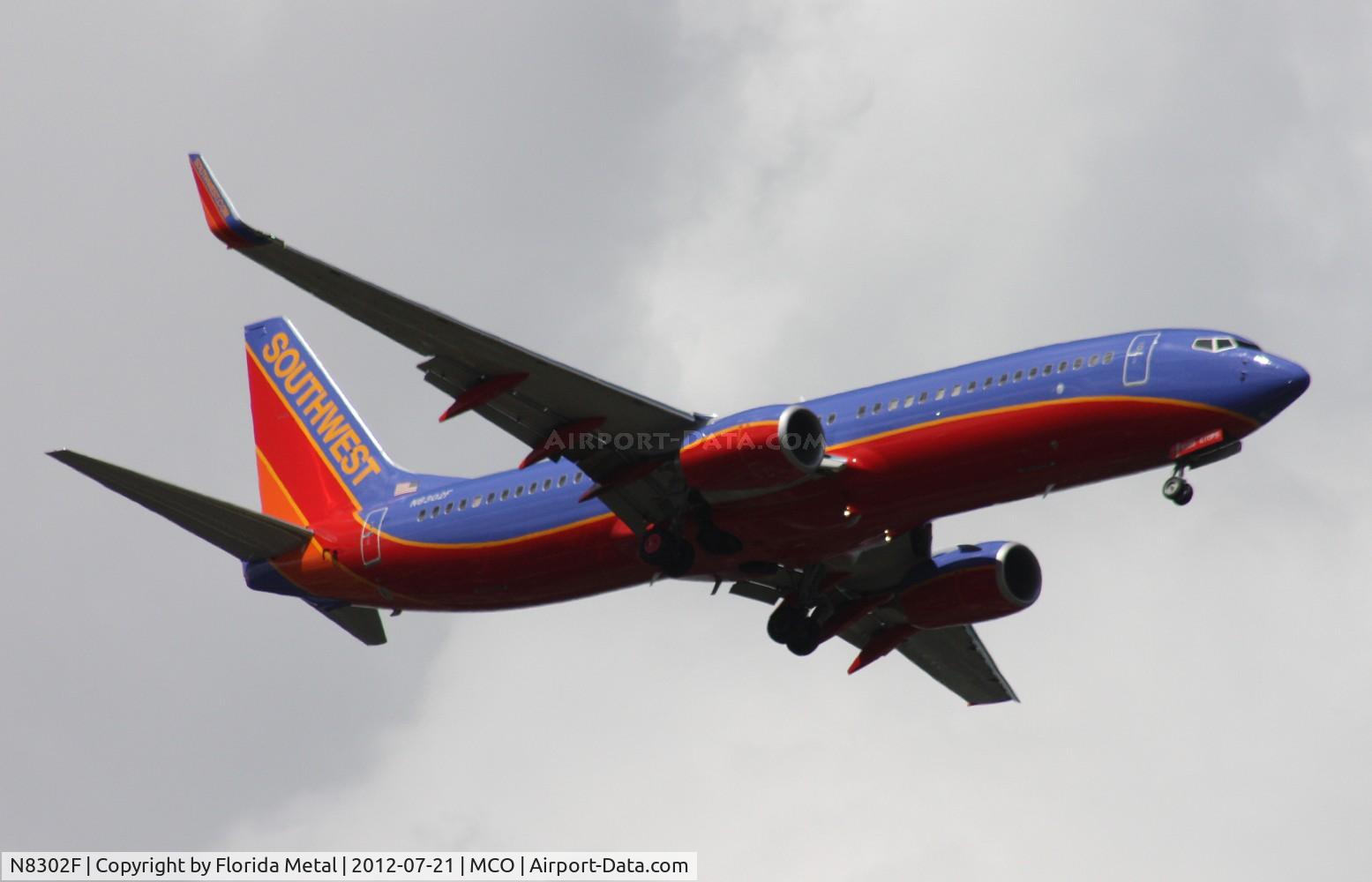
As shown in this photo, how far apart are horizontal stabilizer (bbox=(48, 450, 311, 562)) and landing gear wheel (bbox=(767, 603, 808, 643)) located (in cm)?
1150

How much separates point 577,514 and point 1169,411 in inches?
528

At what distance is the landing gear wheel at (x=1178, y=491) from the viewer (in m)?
40.8

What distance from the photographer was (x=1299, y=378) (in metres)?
40.1

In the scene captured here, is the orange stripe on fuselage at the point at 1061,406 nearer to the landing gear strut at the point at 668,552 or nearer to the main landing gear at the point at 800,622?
the landing gear strut at the point at 668,552

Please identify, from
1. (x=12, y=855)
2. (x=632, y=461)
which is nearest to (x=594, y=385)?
(x=632, y=461)

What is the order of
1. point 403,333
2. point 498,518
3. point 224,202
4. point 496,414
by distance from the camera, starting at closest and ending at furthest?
point 224,202
point 403,333
point 496,414
point 498,518

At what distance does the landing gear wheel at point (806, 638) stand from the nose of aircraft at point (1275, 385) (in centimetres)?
1292

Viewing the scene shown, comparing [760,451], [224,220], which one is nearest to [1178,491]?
[760,451]

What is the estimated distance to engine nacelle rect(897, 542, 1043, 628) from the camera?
4828 centimetres

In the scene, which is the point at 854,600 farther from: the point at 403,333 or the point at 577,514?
the point at 403,333

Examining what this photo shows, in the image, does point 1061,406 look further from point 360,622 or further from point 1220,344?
point 360,622

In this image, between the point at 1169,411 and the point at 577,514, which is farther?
the point at 577,514

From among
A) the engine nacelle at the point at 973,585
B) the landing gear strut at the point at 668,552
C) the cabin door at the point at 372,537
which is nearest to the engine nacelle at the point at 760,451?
the landing gear strut at the point at 668,552

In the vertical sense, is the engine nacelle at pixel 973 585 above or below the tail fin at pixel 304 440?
below
